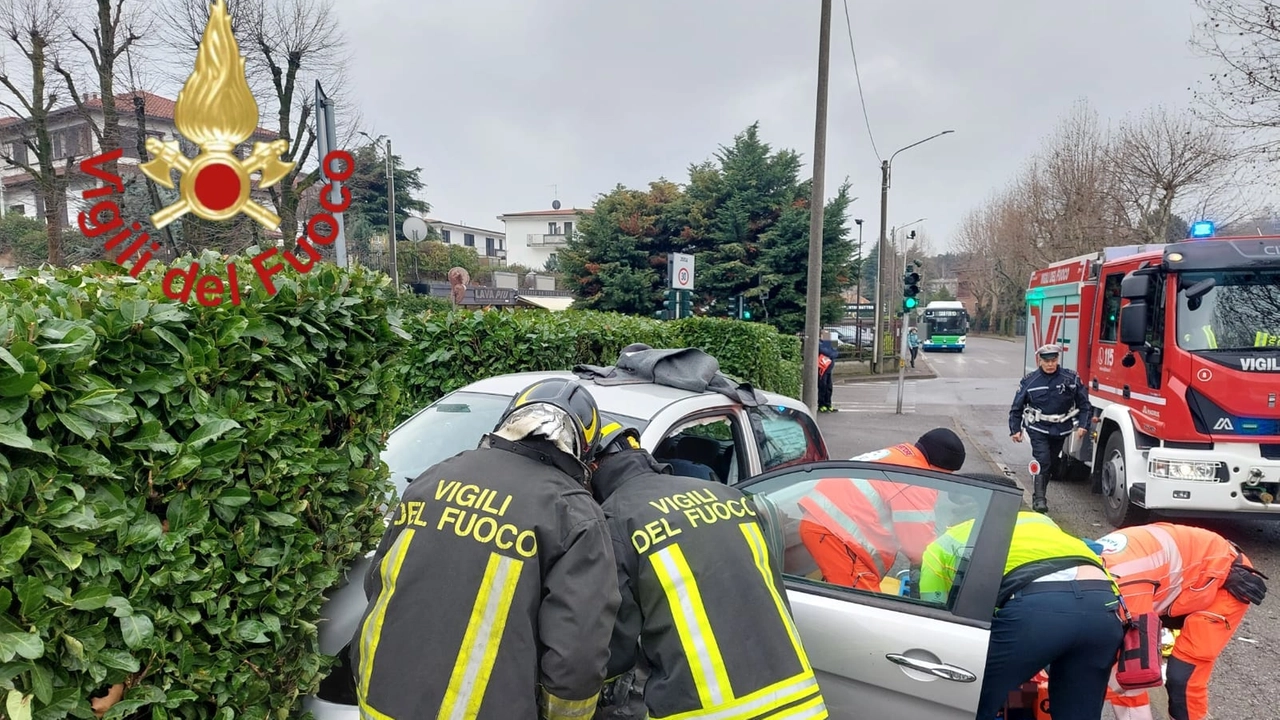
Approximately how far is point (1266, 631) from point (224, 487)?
663cm

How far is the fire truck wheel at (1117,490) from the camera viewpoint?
7207mm

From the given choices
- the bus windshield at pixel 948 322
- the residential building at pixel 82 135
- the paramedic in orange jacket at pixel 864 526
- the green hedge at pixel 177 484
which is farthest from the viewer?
the bus windshield at pixel 948 322

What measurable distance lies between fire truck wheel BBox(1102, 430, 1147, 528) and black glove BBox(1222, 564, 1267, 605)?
4267mm

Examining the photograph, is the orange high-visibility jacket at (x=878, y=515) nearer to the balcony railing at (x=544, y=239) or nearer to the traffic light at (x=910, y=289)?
the traffic light at (x=910, y=289)

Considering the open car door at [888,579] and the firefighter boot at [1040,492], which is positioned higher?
the open car door at [888,579]

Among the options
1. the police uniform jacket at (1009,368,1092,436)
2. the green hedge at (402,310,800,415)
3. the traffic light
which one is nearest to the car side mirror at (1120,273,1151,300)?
the police uniform jacket at (1009,368,1092,436)

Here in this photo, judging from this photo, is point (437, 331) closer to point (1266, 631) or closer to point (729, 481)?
point (729, 481)

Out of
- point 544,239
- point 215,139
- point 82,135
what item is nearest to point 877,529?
point 215,139

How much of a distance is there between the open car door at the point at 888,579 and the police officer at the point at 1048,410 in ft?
18.7

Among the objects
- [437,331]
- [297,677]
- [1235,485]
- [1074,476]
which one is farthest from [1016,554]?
[1074,476]

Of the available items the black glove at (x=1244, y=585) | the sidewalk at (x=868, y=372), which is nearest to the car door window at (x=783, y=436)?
the black glove at (x=1244, y=585)

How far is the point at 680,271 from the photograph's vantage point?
13.3 m

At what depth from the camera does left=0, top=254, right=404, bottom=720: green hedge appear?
1.49 m

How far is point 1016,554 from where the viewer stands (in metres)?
2.69
